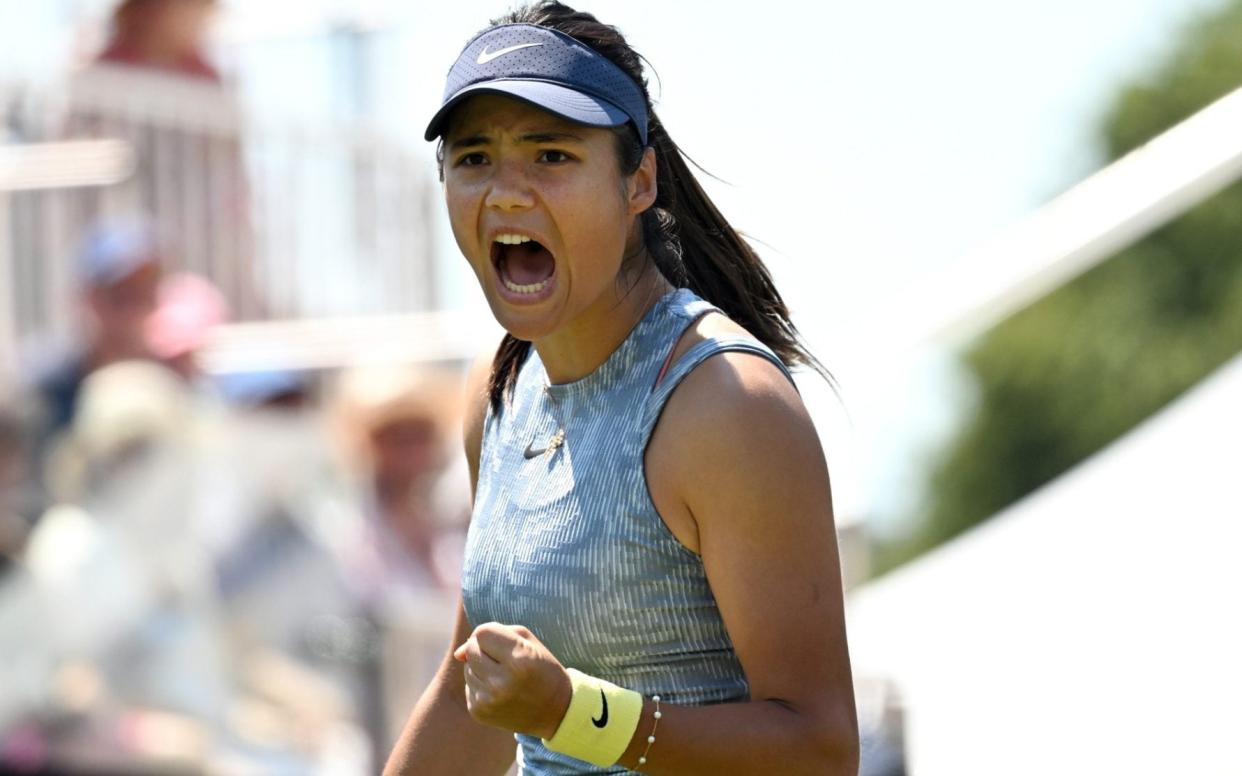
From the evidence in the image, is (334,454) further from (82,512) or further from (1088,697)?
(1088,697)

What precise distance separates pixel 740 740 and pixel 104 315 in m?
4.39

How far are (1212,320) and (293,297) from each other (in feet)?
102

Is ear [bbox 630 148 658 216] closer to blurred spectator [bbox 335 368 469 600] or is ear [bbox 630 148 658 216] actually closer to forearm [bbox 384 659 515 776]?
forearm [bbox 384 659 515 776]

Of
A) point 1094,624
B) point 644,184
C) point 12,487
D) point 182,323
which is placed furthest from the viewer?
point 182,323

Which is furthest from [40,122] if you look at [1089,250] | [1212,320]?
[1212,320]

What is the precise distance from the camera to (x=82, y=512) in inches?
239

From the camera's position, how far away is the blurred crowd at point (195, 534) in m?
5.96

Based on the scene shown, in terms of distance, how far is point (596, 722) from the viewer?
241cm

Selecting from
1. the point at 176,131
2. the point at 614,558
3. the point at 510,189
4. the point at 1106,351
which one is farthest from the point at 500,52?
the point at 1106,351

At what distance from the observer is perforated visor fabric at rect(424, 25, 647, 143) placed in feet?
8.46

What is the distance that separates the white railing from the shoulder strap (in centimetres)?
448

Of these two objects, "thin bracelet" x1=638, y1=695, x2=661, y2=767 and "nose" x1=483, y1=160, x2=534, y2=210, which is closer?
"thin bracelet" x1=638, y1=695, x2=661, y2=767

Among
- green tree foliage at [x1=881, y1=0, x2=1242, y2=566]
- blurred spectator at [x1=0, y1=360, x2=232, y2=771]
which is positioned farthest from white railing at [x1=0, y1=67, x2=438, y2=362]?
green tree foliage at [x1=881, y1=0, x2=1242, y2=566]

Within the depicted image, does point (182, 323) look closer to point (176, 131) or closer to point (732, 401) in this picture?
point (176, 131)
